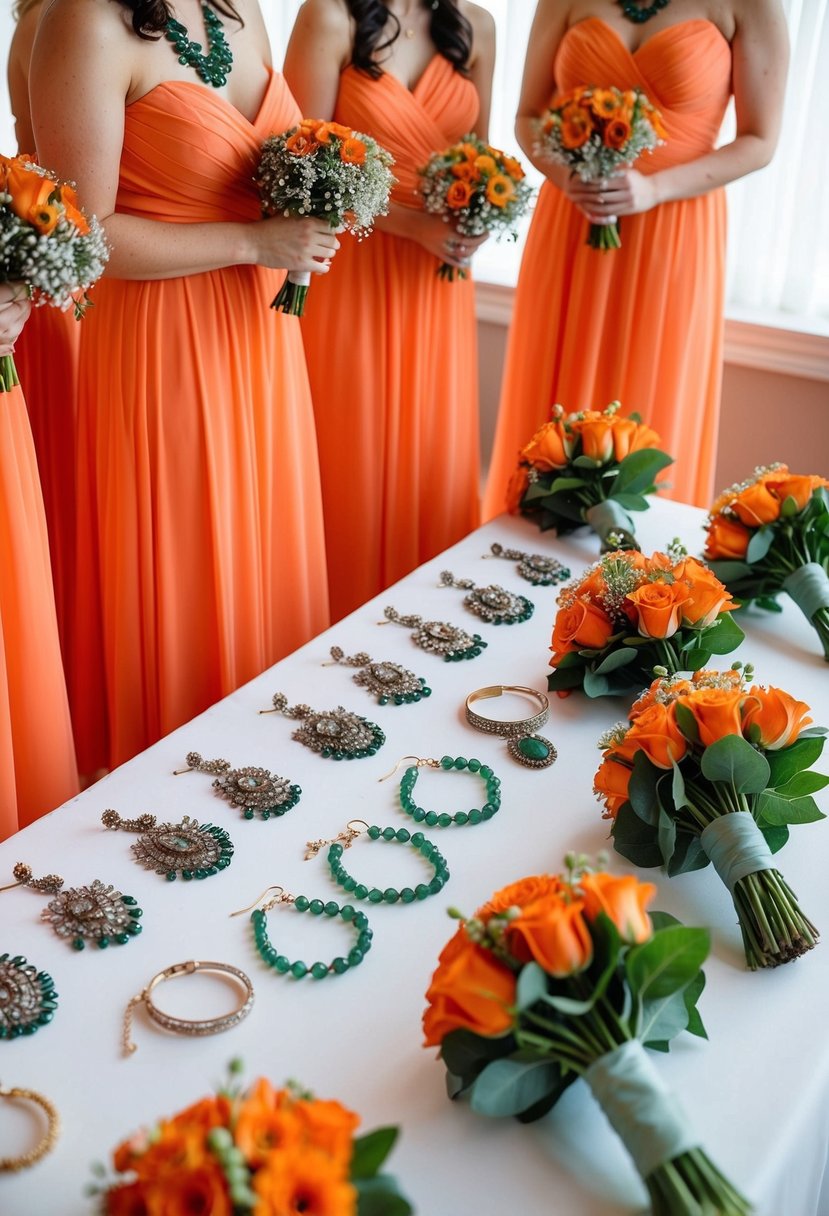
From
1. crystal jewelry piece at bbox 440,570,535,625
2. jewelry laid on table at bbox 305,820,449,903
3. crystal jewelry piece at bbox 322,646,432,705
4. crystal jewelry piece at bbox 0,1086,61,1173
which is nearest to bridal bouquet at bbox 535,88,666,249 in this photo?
crystal jewelry piece at bbox 440,570,535,625

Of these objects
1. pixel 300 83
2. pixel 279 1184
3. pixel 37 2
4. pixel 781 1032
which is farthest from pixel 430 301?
pixel 279 1184

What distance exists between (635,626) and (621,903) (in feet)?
Answer: 2.54

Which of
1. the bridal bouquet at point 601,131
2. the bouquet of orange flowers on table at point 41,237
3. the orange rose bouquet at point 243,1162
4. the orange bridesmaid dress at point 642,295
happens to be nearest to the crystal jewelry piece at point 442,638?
the bouquet of orange flowers on table at point 41,237

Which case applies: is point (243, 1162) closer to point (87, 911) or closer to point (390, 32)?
point (87, 911)

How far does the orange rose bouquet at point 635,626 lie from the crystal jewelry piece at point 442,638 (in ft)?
0.62

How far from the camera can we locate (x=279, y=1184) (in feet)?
2.68

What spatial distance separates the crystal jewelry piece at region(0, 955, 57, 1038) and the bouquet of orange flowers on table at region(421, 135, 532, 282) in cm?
210

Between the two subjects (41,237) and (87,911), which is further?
(41,237)

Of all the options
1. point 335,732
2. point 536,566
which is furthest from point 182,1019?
point 536,566

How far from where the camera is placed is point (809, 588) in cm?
202

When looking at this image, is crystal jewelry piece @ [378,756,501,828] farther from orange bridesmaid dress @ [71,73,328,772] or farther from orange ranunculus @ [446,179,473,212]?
orange ranunculus @ [446,179,473,212]

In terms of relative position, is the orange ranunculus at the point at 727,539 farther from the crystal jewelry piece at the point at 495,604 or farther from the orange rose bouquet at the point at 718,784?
the orange rose bouquet at the point at 718,784

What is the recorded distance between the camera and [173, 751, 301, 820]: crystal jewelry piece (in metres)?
1.53

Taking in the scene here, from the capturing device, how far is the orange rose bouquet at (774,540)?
2.06 meters
